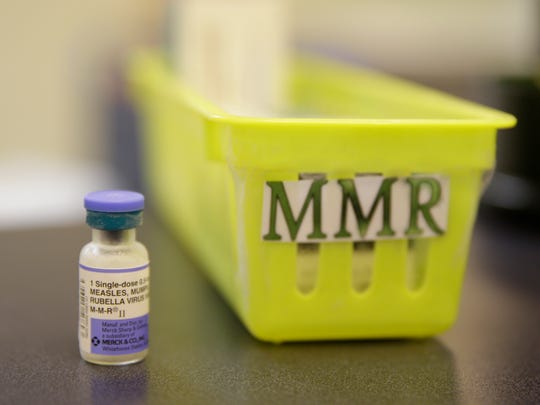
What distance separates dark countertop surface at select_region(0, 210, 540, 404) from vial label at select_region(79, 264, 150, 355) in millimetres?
20

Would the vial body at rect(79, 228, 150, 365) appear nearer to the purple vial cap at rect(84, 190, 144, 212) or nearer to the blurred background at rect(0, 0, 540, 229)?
the purple vial cap at rect(84, 190, 144, 212)

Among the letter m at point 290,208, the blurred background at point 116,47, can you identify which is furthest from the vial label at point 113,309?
the blurred background at point 116,47

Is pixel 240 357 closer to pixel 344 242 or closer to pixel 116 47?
pixel 344 242

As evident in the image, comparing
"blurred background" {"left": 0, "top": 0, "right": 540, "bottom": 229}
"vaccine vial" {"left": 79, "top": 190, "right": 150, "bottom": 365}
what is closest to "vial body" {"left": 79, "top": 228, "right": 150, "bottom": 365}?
"vaccine vial" {"left": 79, "top": 190, "right": 150, "bottom": 365}

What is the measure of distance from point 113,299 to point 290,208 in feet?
0.51

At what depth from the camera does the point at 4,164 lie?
1.97 m

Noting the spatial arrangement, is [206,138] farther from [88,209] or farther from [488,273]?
[488,273]

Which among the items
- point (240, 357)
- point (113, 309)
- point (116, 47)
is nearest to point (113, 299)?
point (113, 309)

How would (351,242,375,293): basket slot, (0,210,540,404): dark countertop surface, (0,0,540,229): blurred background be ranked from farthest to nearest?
(0,0,540,229): blurred background → (351,242,375,293): basket slot → (0,210,540,404): dark countertop surface

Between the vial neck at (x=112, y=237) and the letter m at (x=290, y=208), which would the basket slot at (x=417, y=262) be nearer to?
the letter m at (x=290, y=208)

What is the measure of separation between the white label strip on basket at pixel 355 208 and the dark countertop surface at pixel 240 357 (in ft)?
0.33

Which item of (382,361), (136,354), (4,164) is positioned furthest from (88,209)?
(4,164)

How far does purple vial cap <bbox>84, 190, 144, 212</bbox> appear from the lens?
624mm

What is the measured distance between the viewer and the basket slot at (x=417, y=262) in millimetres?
711
